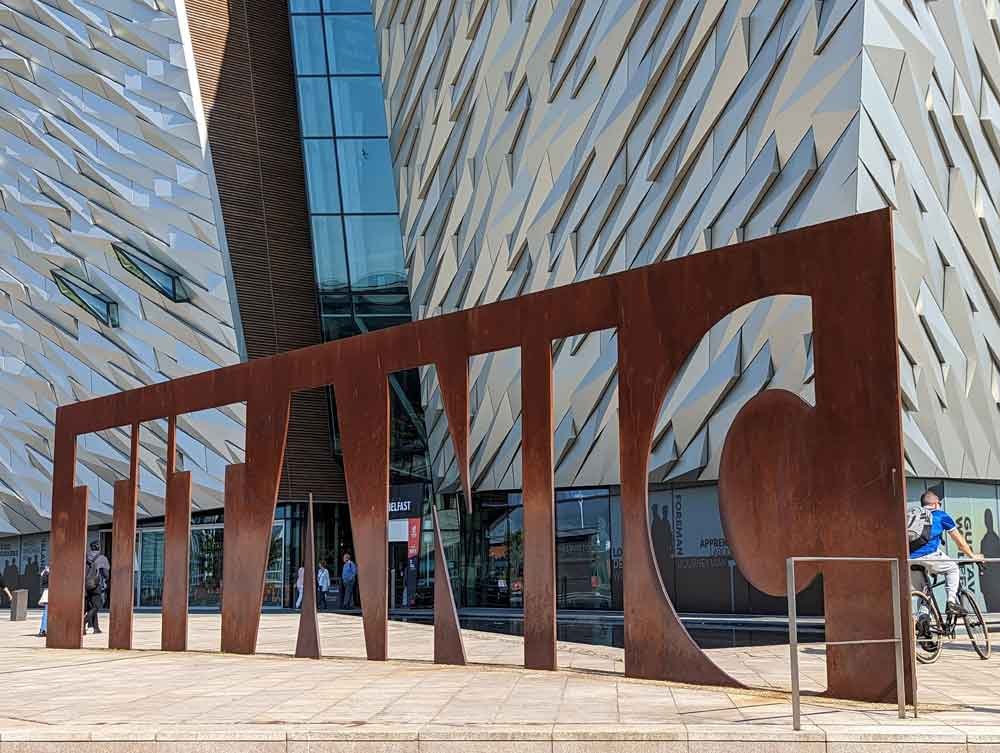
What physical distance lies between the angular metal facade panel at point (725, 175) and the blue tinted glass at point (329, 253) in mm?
6018

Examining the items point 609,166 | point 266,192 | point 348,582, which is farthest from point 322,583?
point 609,166

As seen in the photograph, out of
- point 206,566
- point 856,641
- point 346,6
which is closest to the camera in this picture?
point 856,641

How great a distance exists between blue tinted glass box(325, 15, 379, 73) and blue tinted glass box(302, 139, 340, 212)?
6.98ft

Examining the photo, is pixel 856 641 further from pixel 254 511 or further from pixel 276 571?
pixel 276 571

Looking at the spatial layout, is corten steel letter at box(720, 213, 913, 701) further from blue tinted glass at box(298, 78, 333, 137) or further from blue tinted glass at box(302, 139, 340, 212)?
blue tinted glass at box(298, 78, 333, 137)

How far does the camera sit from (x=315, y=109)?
108 ft

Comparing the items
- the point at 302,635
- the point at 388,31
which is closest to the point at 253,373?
the point at 302,635

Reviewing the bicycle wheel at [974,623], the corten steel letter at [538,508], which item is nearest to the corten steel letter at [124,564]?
the corten steel letter at [538,508]

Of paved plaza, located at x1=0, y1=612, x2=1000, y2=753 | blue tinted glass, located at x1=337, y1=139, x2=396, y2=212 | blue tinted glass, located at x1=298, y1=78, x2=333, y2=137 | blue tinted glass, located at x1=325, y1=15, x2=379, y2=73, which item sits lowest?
paved plaza, located at x1=0, y1=612, x2=1000, y2=753

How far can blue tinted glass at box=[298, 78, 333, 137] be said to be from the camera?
32.9 meters

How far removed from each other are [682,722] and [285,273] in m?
25.5

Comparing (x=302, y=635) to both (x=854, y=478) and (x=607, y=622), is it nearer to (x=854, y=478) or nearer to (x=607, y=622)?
(x=854, y=478)

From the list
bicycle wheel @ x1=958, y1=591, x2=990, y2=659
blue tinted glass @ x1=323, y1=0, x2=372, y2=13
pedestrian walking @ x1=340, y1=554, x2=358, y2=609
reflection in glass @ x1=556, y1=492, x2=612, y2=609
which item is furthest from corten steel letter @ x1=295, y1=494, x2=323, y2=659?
blue tinted glass @ x1=323, y1=0, x2=372, y2=13

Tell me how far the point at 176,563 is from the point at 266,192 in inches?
680
